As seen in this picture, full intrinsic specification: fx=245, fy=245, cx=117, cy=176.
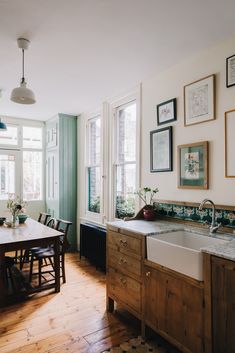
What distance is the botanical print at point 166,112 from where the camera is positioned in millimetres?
2787

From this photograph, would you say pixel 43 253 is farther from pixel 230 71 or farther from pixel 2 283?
pixel 230 71

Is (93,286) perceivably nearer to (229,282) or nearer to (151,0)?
(229,282)

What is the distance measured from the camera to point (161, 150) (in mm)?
2916

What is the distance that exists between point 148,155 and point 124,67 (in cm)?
109

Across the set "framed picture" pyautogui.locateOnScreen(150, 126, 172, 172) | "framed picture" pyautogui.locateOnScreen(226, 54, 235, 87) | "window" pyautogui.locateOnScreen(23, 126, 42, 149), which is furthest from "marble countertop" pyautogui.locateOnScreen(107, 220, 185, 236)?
"window" pyautogui.locateOnScreen(23, 126, 42, 149)

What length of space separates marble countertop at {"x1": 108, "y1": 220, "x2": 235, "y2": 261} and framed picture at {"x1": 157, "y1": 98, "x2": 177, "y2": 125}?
1168mm

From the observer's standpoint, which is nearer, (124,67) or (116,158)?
(124,67)

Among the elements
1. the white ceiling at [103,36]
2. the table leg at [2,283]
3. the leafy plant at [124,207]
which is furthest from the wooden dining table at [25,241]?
the white ceiling at [103,36]

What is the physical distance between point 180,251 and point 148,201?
1339mm

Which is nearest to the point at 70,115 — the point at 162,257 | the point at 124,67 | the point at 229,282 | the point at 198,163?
the point at 124,67

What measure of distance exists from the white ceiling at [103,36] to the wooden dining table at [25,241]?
199 centimetres

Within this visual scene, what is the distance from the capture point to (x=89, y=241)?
4031 mm

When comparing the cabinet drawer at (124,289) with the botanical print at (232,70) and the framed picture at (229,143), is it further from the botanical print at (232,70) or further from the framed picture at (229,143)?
the botanical print at (232,70)

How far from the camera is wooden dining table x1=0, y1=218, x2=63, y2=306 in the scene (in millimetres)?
2711
